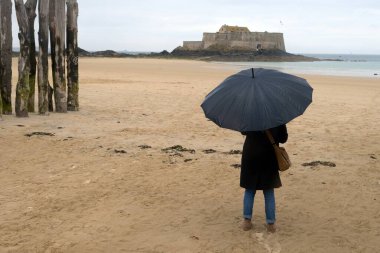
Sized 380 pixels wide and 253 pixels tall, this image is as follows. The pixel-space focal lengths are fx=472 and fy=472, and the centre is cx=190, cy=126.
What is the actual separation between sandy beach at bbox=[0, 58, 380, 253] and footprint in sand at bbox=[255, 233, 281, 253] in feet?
0.06

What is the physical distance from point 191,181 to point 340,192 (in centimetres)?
192

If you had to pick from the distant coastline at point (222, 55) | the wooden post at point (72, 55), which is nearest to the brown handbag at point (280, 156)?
the wooden post at point (72, 55)

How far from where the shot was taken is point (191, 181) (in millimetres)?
6352

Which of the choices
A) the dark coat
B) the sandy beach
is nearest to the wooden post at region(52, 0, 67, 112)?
the sandy beach

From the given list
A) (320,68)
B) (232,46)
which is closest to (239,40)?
(232,46)

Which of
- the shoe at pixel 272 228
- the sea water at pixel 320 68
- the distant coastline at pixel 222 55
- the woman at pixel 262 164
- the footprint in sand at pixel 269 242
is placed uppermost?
the distant coastline at pixel 222 55

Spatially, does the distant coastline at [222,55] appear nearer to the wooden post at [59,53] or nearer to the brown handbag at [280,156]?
the wooden post at [59,53]

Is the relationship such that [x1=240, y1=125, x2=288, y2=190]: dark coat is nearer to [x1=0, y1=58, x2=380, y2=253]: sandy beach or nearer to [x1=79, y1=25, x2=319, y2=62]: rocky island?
[x1=0, y1=58, x2=380, y2=253]: sandy beach

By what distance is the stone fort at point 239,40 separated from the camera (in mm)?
90500

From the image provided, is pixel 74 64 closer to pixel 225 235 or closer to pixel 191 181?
pixel 191 181

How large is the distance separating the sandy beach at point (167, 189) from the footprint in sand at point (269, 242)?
2 cm

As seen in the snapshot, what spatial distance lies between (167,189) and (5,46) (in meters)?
6.31

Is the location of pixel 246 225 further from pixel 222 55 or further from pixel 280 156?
pixel 222 55

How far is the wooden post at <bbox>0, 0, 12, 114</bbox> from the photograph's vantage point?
403 inches
